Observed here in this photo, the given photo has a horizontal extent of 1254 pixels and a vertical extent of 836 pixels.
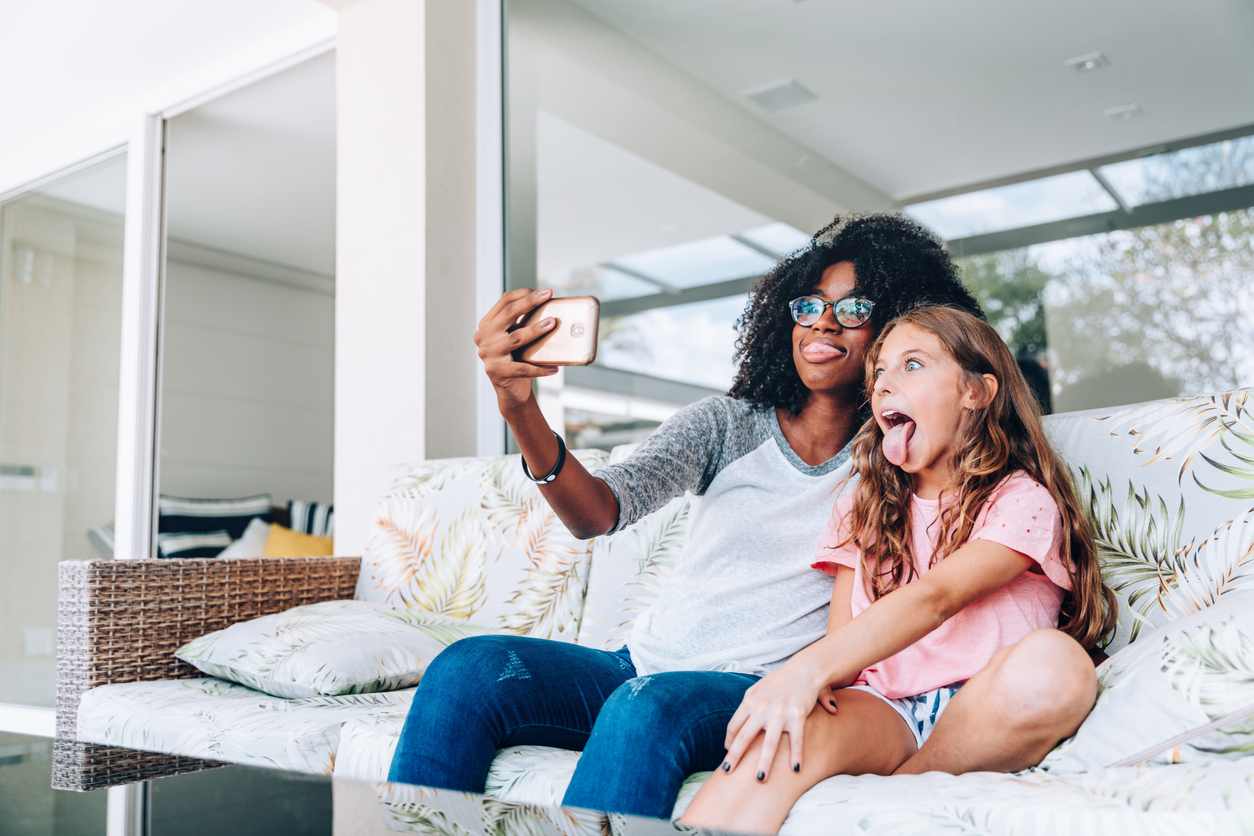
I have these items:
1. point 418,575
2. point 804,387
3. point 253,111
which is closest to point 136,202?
point 253,111

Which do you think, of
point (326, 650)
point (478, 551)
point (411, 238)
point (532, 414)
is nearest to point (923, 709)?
point (532, 414)

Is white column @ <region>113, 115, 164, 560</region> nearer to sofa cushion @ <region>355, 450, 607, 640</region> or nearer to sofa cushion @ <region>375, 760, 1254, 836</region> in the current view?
sofa cushion @ <region>355, 450, 607, 640</region>

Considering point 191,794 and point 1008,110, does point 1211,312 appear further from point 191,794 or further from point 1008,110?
point 191,794

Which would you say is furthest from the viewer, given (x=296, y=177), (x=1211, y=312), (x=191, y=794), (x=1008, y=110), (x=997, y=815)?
(x=296, y=177)

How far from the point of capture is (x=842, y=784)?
33.7 inches

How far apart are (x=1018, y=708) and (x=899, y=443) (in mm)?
342

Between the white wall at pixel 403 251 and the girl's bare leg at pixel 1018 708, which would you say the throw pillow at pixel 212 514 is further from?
the girl's bare leg at pixel 1018 708

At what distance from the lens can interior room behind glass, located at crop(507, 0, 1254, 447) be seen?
1.81 meters

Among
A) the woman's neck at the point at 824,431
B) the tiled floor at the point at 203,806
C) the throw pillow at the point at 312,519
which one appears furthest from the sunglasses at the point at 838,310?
the throw pillow at the point at 312,519

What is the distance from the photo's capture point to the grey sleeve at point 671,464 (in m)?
1.24

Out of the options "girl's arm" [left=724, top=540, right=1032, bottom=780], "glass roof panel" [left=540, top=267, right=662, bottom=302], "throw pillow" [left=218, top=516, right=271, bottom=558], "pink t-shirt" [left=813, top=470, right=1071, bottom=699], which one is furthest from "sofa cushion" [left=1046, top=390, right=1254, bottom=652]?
"throw pillow" [left=218, top=516, right=271, bottom=558]

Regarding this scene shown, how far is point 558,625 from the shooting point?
1.75 m

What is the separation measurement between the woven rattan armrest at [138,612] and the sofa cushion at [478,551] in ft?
0.91

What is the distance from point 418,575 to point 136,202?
7.72 ft
